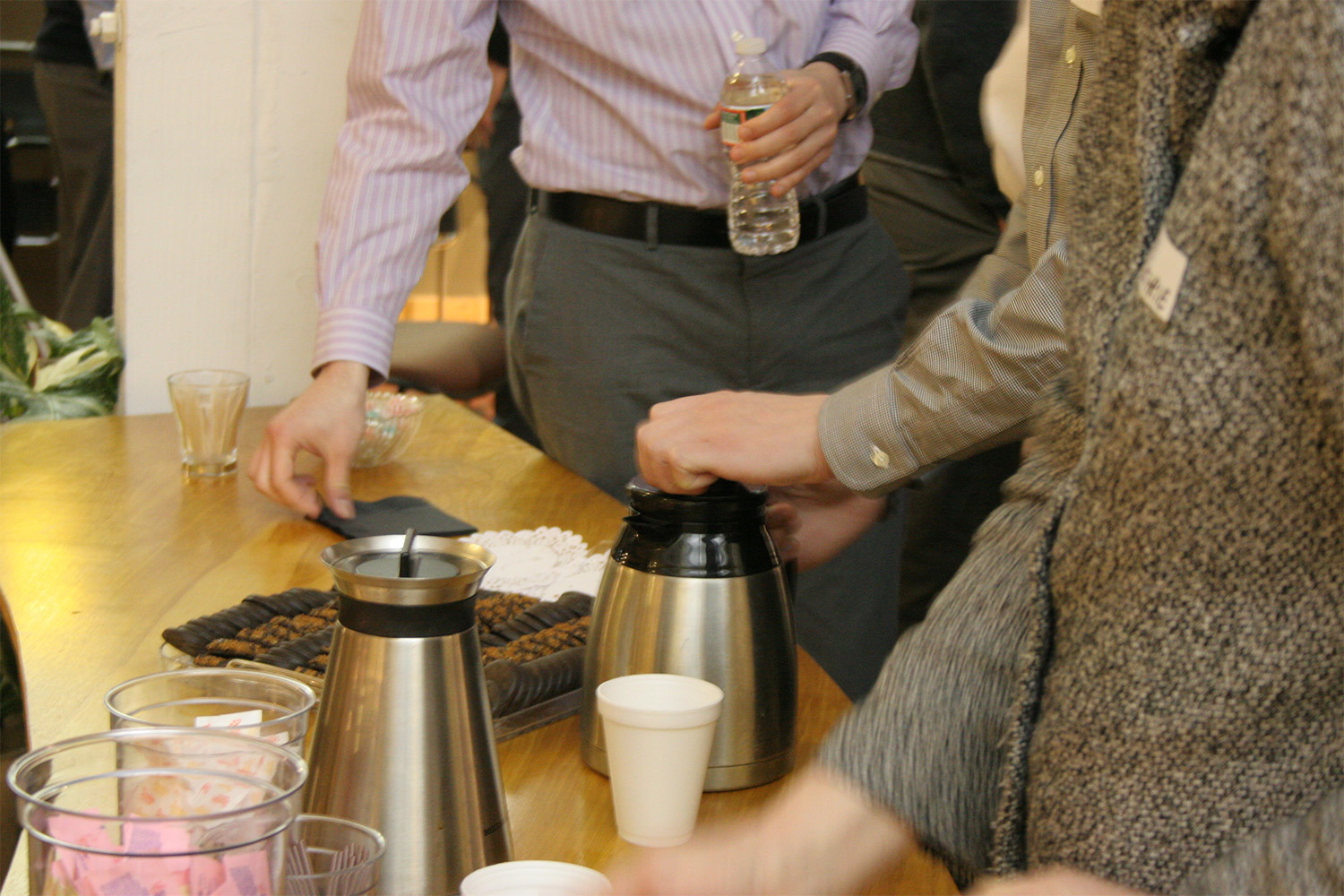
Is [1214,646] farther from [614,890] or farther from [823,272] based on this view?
[823,272]

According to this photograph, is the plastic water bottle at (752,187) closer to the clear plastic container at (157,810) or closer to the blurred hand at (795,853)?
the blurred hand at (795,853)

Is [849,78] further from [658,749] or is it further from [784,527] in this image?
[658,749]

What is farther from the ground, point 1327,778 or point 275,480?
point 1327,778

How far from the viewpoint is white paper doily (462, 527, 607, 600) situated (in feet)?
4.17

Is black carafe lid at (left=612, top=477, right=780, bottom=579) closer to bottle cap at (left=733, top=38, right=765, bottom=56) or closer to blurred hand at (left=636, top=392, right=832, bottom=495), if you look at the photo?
blurred hand at (left=636, top=392, right=832, bottom=495)

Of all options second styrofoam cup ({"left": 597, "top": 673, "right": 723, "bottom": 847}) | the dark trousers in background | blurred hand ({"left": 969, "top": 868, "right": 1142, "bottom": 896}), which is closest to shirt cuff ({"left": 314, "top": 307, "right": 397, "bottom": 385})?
second styrofoam cup ({"left": 597, "top": 673, "right": 723, "bottom": 847})

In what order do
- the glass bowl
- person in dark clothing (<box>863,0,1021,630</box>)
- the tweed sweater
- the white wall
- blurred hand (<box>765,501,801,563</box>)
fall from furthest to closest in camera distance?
person in dark clothing (<box>863,0,1021,630</box>) < the white wall < the glass bowl < blurred hand (<box>765,501,801,563</box>) < the tweed sweater

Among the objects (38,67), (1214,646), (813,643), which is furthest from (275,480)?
(38,67)

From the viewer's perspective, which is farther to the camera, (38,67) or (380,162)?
(38,67)

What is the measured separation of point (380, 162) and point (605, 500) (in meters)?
0.54

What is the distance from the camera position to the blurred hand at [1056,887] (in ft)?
1.95

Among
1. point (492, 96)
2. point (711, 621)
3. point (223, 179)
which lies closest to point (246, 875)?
point (711, 621)

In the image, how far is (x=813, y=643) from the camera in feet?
5.89

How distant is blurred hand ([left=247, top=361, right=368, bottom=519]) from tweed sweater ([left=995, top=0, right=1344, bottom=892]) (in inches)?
40.7
